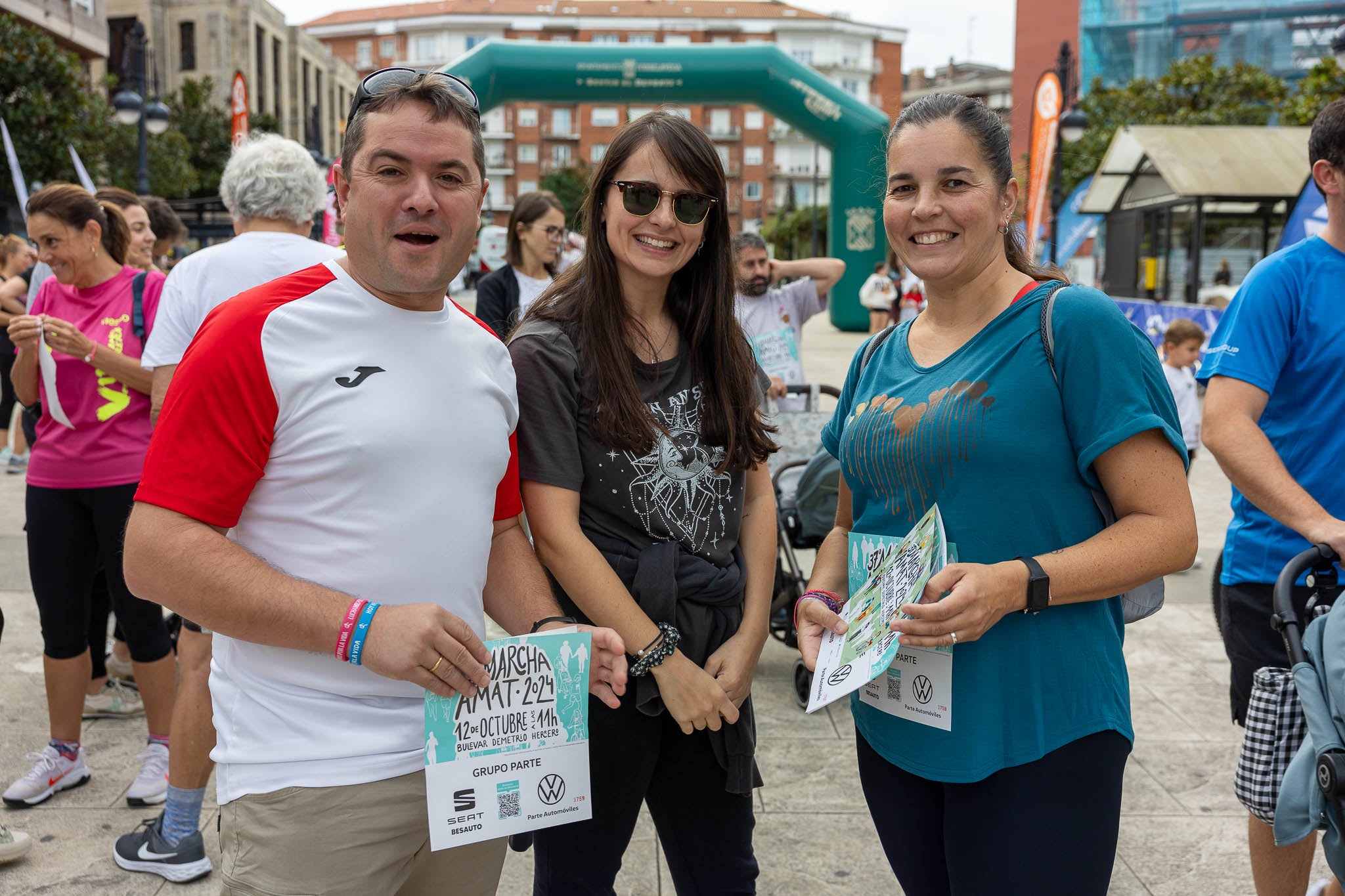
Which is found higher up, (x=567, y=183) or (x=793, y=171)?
(x=793, y=171)

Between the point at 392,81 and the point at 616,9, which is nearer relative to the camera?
the point at 392,81

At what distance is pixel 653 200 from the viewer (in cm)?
216

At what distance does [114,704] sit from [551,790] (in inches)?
137

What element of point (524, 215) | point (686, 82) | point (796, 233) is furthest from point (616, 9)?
point (524, 215)

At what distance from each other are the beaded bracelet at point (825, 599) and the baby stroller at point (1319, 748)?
867 mm

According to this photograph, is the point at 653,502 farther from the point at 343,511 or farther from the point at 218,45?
the point at 218,45

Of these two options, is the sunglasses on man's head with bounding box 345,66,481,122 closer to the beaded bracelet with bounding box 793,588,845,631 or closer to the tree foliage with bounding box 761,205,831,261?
the beaded bracelet with bounding box 793,588,845,631

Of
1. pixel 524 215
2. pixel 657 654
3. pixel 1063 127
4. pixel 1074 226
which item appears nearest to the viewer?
pixel 657 654

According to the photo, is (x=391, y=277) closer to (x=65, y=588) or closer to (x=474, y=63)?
(x=65, y=588)

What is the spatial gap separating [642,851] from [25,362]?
108 inches

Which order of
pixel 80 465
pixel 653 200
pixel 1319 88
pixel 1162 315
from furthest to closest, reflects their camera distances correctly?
pixel 1319 88 < pixel 1162 315 < pixel 80 465 < pixel 653 200

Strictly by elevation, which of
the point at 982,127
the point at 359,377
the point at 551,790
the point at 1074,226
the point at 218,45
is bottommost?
the point at 551,790

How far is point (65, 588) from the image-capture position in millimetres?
3625

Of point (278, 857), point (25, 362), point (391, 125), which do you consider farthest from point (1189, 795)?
point (25, 362)
